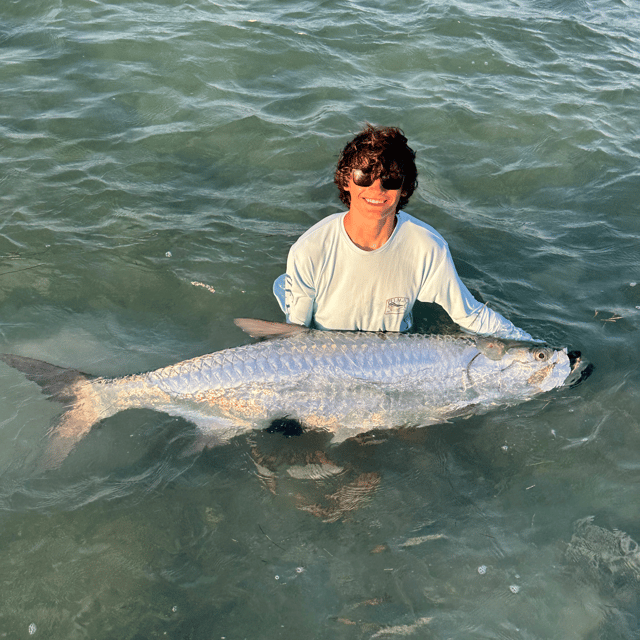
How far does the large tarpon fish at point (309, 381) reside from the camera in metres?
4.49

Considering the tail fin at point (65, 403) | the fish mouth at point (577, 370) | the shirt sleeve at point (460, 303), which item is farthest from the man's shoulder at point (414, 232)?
the tail fin at point (65, 403)

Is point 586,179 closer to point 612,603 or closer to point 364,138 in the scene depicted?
point 364,138

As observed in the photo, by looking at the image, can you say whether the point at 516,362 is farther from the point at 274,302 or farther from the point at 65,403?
the point at 65,403

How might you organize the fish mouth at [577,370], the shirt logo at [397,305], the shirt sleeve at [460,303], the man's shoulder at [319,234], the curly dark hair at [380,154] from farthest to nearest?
the fish mouth at [577,370] < the shirt logo at [397,305] < the shirt sleeve at [460,303] < the man's shoulder at [319,234] < the curly dark hair at [380,154]

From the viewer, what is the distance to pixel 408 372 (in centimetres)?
456

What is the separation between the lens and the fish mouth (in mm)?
4836

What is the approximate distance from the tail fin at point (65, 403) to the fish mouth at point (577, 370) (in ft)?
12.4

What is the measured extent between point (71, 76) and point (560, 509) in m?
8.87

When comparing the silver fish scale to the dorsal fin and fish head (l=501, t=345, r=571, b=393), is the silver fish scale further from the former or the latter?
fish head (l=501, t=345, r=571, b=393)

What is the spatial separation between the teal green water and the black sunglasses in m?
2.07

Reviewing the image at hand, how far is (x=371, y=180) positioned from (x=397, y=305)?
3.59ft

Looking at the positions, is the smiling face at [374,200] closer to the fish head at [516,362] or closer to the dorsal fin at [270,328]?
the dorsal fin at [270,328]

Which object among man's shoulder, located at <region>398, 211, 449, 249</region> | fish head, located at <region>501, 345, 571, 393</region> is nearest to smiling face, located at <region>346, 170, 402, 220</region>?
man's shoulder, located at <region>398, 211, 449, 249</region>

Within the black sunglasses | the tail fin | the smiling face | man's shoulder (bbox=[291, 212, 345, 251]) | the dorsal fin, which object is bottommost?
the tail fin
